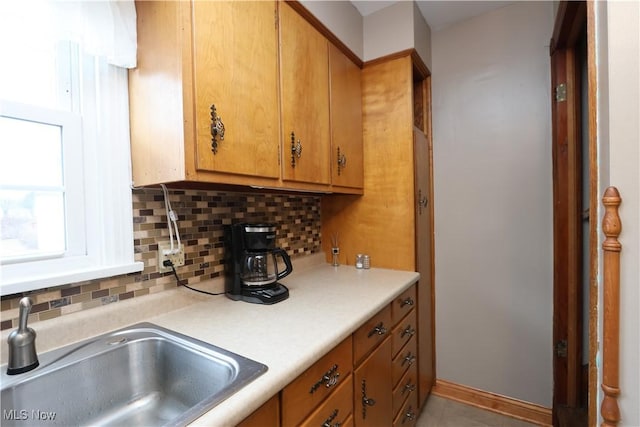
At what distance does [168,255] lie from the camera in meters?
1.07

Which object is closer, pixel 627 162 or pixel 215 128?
pixel 627 162

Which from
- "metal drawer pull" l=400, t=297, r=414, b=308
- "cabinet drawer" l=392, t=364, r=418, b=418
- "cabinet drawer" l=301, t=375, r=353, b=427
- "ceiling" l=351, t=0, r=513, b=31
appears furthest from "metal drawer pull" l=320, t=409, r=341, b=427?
"ceiling" l=351, t=0, r=513, b=31

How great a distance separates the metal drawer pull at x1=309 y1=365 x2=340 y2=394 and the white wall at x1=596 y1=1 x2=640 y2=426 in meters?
0.72

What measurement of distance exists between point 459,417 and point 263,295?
5.01 ft

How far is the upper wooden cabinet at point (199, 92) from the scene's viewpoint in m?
0.86

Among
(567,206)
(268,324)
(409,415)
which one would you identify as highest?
(567,206)

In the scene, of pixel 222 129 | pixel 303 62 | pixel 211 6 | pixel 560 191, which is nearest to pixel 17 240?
pixel 222 129

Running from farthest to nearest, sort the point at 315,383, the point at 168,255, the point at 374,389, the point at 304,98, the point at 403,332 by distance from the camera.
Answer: the point at 403,332
the point at 304,98
the point at 374,389
the point at 168,255
the point at 315,383

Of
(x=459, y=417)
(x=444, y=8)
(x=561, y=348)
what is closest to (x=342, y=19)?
(x=444, y=8)

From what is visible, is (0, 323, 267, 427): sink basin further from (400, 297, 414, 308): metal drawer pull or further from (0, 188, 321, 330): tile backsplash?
(400, 297, 414, 308): metal drawer pull

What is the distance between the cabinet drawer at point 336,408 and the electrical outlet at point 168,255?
0.69 meters

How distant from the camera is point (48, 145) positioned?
→ 0.90m

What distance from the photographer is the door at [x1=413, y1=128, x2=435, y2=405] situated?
5.75 ft

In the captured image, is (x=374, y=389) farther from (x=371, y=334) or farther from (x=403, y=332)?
(x=403, y=332)
